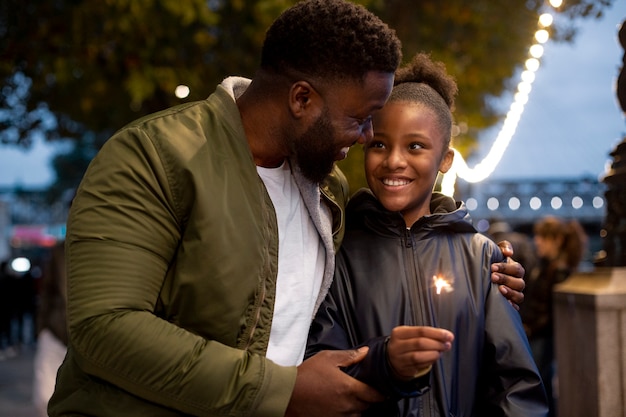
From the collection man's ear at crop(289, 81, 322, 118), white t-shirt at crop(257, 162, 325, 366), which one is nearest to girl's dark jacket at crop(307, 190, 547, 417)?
white t-shirt at crop(257, 162, 325, 366)

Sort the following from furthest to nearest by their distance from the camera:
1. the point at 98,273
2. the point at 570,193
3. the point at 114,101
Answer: the point at 570,193
the point at 114,101
the point at 98,273

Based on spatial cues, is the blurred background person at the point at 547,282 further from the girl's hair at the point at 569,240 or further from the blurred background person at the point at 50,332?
the blurred background person at the point at 50,332

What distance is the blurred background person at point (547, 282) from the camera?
7918mm

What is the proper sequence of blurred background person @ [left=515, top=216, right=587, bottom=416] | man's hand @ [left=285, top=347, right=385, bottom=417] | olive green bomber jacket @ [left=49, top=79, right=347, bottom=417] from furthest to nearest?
blurred background person @ [left=515, top=216, right=587, bottom=416], man's hand @ [left=285, top=347, right=385, bottom=417], olive green bomber jacket @ [left=49, top=79, right=347, bottom=417]

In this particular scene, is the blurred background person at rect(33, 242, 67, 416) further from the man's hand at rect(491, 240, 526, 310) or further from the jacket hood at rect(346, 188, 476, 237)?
the man's hand at rect(491, 240, 526, 310)

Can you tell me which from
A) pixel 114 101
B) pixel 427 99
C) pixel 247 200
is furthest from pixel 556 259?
pixel 114 101

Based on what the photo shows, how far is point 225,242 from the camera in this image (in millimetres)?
2232

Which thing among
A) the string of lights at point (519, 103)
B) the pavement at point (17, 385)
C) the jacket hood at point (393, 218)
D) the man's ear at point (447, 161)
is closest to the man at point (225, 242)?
the jacket hood at point (393, 218)

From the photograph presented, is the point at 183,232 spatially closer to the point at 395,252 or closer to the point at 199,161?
the point at 199,161

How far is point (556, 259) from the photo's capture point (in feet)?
27.1

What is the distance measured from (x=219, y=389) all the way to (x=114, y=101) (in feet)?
39.3

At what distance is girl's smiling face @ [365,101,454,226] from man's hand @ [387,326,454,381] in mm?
823

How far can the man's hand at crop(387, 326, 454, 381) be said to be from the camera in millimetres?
2104

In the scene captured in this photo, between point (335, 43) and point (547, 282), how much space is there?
20.2 ft
